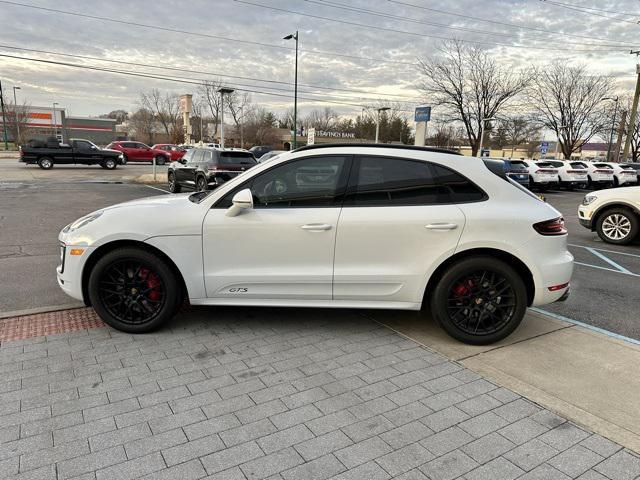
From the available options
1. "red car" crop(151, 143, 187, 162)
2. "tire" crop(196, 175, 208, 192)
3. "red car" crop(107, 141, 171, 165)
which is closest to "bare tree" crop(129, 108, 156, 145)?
"red car" crop(151, 143, 187, 162)

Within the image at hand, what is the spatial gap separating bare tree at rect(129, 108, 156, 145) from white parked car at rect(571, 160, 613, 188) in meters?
72.3

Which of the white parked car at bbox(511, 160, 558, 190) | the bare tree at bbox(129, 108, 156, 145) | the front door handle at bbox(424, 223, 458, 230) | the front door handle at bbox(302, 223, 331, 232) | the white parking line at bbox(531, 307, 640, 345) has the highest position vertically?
the bare tree at bbox(129, 108, 156, 145)

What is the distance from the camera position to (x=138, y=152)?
117 ft

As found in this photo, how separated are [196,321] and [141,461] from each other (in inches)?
79.3

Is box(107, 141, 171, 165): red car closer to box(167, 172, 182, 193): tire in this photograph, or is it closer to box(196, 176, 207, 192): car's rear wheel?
box(167, 172, 182, 193): tire

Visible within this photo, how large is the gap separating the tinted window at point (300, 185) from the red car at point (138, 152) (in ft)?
110

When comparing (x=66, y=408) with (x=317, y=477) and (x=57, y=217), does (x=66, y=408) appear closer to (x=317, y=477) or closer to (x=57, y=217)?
(x=317, y=477)

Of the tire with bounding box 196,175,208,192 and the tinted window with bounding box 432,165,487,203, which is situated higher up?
the tinted window with bounding box 432,165,487,203

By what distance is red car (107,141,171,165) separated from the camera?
34.9 meters

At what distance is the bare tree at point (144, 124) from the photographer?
80125 millimetres

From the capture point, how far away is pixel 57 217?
10773 mm

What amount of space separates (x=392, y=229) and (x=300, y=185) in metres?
0.90

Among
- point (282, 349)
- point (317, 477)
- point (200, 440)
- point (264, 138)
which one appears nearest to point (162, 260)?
point (282, 349)

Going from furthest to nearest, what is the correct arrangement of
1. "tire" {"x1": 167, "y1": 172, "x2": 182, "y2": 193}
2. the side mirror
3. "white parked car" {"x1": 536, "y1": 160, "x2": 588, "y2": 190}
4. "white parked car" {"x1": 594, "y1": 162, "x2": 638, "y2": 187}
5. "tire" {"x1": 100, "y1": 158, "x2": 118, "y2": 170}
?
"tire" {"x1": 100, "y1": 158, "x2": 118, "y2": 170}
"white parked car" {"x1": 594, "y1": 162, "x2": 638, "y2": 187}
"white parked car" {"x1": 536, "y1": 160, "x2": 588, "y2": 190}
"tire" {"x1": 167, "y1": 172, "x2": 182, "y2": 193}
the side mirror
